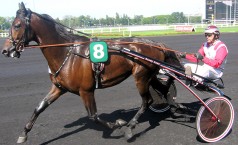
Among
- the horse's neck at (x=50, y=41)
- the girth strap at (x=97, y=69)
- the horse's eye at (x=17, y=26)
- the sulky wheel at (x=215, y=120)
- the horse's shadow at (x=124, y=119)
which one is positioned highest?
the horse's eye at (x=17, y=26)

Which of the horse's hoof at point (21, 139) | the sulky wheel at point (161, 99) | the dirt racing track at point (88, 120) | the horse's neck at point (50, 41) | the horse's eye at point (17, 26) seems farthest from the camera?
the sulky wheel at point (161, 99)

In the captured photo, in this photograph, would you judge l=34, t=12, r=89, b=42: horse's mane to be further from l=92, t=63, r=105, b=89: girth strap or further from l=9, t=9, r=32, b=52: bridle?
l=92, t=63, r=105, b=89: girth strap

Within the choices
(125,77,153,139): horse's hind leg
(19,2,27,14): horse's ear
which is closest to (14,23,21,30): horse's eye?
(19,2,27,14): horse's ear

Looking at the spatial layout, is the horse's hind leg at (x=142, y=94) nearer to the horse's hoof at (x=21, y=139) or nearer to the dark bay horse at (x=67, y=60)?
the dark bay horse at (x=67, y=60)

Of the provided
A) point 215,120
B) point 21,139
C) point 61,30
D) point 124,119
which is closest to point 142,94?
point 124,119

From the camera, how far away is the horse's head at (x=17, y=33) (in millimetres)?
4047

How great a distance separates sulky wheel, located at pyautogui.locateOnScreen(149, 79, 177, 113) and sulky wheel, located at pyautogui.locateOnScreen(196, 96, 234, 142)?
3.41 ft

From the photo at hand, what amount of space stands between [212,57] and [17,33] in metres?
2.82

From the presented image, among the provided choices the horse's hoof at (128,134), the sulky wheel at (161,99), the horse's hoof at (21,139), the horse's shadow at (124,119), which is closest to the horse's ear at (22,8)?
the horse's hoof at (21,139)

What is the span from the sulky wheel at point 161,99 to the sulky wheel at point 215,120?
104 centimetres

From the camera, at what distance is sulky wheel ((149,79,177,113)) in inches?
222

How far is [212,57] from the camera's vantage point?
4816 mm

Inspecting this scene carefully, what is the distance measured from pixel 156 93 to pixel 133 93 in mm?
1658

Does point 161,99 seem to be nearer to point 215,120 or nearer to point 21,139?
point 215,120
